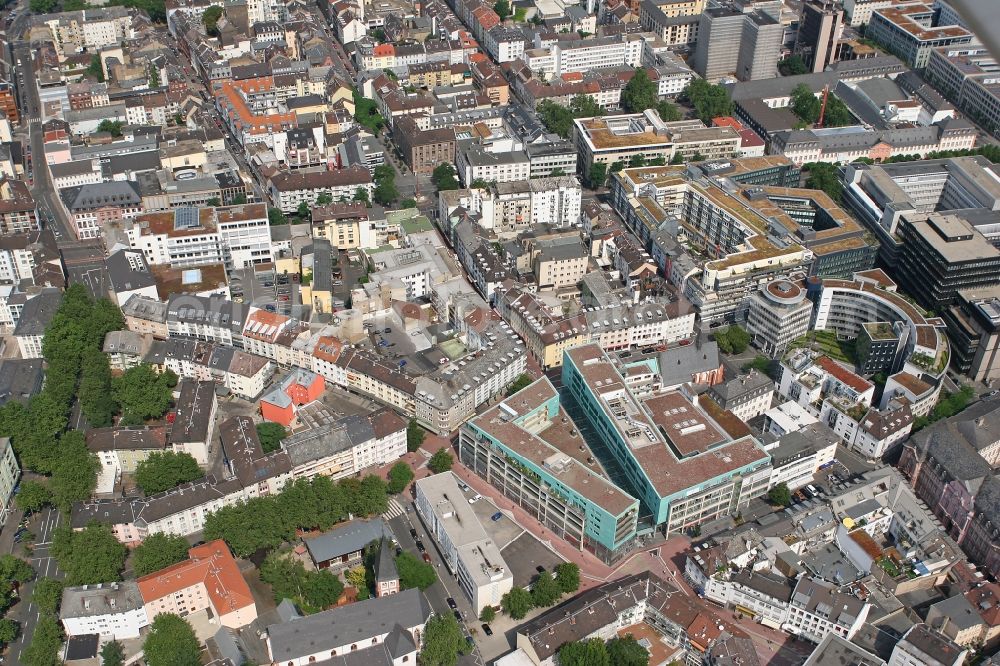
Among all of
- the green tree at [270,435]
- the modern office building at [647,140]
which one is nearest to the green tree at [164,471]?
the green tree at [270,435]

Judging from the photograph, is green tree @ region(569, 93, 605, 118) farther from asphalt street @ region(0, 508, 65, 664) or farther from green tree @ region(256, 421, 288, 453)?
asphalt street @ region(0, 508, 65, 664)

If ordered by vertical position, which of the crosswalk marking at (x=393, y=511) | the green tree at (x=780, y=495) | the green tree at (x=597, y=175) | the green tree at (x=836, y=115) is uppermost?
the green tree at (x=836, y=115)

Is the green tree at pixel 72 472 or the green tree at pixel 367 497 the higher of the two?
the green tree at pixel 72 472

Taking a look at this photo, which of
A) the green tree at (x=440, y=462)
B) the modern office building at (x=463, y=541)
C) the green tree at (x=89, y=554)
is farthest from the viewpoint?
the green tree at (x=440, y=462)

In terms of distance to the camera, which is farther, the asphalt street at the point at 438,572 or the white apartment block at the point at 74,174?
the white apartment block at the point at 74,174

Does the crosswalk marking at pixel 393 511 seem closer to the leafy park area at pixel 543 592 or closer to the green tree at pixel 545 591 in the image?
the leafy park area at pixel 543 592

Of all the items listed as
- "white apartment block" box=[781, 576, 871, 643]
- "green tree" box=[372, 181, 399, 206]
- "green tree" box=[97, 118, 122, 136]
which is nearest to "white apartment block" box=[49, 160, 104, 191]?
"green tree" box=[97, 118, 122, 136]
